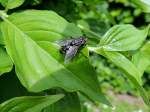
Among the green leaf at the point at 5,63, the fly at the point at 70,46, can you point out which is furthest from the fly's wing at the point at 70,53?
the green leaf at the point at 5,63

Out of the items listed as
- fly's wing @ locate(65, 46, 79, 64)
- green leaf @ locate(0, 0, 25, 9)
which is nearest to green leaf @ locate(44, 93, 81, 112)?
fly's wing @ locate(65, 46, 79, 64)

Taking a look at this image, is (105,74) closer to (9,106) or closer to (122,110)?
(122,110)

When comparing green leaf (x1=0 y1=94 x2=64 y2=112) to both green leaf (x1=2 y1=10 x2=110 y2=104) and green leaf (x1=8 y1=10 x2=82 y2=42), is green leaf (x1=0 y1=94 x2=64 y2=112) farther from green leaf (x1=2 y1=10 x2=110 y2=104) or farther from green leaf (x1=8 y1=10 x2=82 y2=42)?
green leaf (x1=8 y1=10 x2=82 y2=42)

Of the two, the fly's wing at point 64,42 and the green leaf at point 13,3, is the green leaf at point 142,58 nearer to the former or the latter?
the fly's wing at point 64,42

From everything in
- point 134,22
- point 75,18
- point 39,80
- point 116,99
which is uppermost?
point 39,80

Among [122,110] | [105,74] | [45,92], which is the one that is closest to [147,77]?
[105,74]
